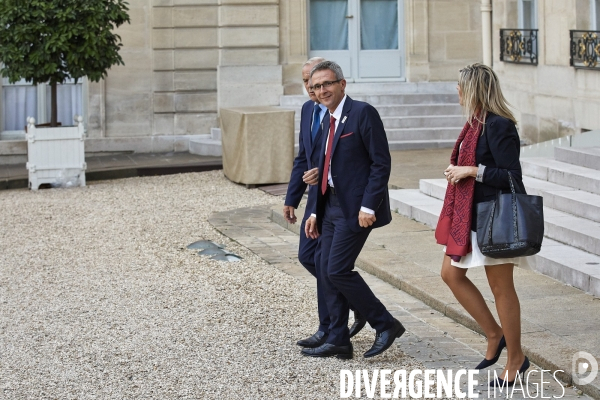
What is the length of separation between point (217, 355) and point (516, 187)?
1.96 m

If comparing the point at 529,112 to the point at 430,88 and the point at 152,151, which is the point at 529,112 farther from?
the point at 152,151

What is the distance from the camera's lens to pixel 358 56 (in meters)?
18.2

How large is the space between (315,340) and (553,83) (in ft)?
25.6

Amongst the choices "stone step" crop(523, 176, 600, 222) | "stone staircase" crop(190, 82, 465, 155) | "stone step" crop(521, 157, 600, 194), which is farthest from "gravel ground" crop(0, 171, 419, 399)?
"stone staircase" crop(190, 82, 465, 155)

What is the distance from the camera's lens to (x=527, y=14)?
1404 cm

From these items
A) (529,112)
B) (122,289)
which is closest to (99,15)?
(529,112)

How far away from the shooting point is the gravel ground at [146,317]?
5.41 metres

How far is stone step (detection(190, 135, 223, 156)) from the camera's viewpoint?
55.2 ft

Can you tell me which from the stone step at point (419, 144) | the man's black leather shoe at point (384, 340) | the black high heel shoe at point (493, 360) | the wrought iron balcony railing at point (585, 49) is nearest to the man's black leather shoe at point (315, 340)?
the man's black leather shoe at point (384, 340)

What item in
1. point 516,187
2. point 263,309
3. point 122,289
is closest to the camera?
point 516,187

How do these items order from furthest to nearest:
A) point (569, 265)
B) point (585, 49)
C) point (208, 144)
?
point (208, 144) < point (585, 49) < point (569, 265)

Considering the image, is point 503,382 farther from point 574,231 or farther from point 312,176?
point 574,231

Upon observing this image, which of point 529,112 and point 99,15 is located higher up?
point 99,15

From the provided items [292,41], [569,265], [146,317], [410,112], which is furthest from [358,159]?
[292,41]
